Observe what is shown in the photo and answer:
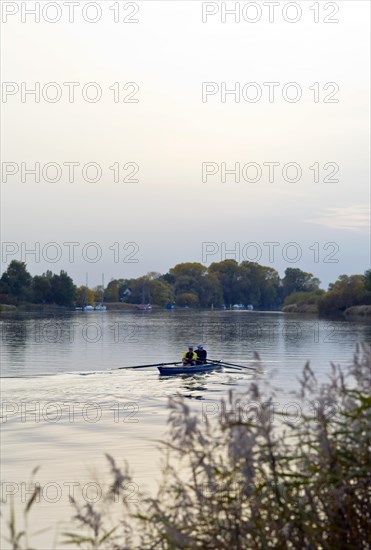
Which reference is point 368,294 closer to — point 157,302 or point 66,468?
point 157,302

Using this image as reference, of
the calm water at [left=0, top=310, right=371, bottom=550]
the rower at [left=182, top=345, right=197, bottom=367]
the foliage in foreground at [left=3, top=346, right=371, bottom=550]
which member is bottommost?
the calm water at [left=0, top=310, right=371, bottom=550]

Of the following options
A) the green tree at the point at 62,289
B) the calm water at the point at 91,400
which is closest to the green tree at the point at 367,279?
the calm water at the point at 91,400

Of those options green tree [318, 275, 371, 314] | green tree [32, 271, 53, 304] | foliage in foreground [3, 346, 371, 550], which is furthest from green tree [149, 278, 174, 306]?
foliage in foreground [3, 346, 371, 550]

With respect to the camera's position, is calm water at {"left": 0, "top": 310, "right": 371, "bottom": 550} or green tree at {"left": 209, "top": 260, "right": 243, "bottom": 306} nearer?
calm water at {"left": 0, "top": 310, "right": 371, "bottom": 550}

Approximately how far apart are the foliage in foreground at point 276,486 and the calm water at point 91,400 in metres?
0.34

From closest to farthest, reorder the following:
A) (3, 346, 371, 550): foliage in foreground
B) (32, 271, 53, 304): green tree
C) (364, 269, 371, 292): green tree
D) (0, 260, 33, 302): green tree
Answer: (3, 346, 371, 550): foliage in foreground, (364, 269, 371, 292): green tree, (0, 260, 33, 302): green tree, (32, 271, 53, 304): green tree

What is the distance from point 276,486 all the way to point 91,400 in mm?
25415

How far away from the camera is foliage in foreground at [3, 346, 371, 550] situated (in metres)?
5.11

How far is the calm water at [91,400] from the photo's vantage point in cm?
1595

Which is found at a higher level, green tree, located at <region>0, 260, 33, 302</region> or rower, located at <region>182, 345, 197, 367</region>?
green tree, located at <region>0, 260, 33, 302</region>

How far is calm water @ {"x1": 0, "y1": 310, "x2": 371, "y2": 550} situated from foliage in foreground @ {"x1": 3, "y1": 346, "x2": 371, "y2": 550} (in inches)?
13.4

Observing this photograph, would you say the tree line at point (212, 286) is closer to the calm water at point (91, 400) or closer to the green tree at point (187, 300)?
the green tree at point (187, 300)

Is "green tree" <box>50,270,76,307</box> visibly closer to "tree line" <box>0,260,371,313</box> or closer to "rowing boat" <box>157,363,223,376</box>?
"tree line" <box>0,260,371,313</box>

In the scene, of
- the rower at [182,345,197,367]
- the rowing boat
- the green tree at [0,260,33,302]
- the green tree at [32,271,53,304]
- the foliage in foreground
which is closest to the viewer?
the foliage in foreground
